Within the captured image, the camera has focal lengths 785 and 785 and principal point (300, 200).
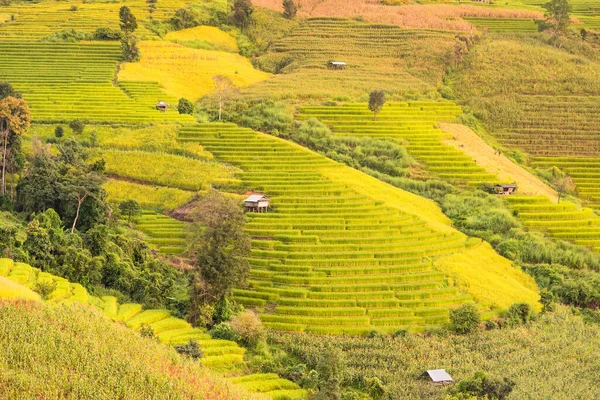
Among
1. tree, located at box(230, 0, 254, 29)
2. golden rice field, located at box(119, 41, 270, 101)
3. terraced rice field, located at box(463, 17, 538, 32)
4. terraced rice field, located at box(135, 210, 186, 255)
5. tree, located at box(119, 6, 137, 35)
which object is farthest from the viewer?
tree, located at box(230, 0, 254, 29)

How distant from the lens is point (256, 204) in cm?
4922

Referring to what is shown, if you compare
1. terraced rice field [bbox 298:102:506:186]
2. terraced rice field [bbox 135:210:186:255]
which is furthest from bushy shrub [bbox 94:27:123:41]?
terraced rice field [bbox 135:210:186:255]

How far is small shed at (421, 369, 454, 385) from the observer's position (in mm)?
33469

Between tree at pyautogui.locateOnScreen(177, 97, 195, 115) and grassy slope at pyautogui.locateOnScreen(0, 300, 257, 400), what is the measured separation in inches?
1436

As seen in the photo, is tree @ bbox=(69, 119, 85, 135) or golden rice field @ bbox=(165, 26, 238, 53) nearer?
tree @ bbox=(69, 119, 85, 135)

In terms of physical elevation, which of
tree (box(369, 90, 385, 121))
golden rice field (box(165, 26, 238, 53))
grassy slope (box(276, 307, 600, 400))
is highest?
golden rice field (box(165, 26, 238, 53))

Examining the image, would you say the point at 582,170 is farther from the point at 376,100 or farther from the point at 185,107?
the point at 185,107

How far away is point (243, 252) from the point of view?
138 feet

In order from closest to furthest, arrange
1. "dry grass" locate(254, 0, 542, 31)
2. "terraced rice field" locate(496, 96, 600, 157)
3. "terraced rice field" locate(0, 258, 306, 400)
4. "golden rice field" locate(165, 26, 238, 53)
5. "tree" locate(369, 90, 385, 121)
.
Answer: "terraced rice field" locate(0, 258, 306, 400) < "tree" locate(369, 90, 385, 121) < "terraced rice field" locate(496, 96, 600, 157) < "golden rice field" locate(165, 26, 238, 53) < "dry grass" locate(254, 0, 542, 31)

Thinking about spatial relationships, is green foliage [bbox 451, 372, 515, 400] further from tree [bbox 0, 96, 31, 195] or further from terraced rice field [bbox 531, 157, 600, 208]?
terraced rice field [bbox 531, 157, 600, 208]

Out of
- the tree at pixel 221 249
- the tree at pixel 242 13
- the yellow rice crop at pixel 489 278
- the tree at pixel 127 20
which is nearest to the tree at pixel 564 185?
the yellow rice crop at pixel 489 278

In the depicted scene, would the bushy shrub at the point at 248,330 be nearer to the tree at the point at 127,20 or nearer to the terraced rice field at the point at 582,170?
the terraced rice field at the point at 582,170

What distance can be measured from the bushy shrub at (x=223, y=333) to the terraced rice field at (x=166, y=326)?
0.42 metres

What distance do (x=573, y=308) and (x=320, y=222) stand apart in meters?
15.5
